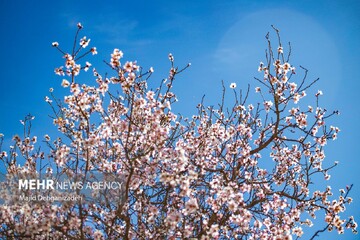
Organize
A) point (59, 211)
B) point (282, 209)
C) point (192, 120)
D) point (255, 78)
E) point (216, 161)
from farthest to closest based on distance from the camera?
point (192, 120) → point (216, 161) → point (282, 209) → point (255, 78) → point (59, 211)

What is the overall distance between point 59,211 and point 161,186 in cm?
194

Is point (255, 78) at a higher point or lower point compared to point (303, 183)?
higher

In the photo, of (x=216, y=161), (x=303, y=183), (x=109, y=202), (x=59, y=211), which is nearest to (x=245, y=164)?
(x=216, y=161)

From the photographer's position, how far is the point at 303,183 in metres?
9.45

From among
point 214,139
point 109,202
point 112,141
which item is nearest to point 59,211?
point 109,202

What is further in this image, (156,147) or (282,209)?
(282,209)

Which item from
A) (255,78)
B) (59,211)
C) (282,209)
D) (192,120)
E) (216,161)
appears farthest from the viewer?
(192,120)

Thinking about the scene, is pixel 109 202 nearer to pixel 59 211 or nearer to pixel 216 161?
pixel 59 211

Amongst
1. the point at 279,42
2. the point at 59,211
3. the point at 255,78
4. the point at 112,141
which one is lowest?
the point at 59,211

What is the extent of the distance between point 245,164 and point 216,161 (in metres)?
0.91

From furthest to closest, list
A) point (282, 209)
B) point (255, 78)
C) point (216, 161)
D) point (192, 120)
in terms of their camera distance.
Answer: point (192, 120), point (216, 161), point (282, 209), point (255, 78)

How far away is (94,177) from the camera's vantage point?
7.34 meters

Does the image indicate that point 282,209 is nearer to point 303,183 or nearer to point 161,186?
point 303,183

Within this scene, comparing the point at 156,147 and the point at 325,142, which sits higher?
the point at 325,142
